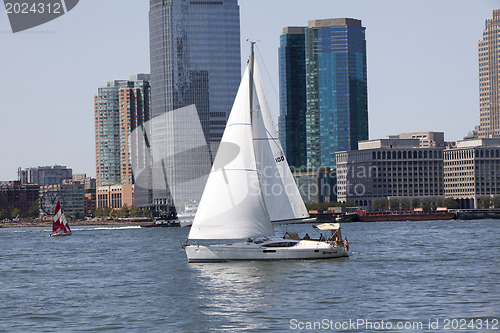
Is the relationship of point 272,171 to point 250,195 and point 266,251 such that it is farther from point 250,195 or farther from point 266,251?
point 266,251

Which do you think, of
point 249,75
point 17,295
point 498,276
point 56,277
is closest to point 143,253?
point 56,277

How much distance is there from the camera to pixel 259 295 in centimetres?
4859

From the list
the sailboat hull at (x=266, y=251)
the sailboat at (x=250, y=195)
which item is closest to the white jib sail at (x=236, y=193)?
the sailboat at (x=250, y=195)

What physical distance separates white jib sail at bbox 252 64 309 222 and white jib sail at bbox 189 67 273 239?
1215 millimetres

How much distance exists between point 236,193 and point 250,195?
1.00 meters

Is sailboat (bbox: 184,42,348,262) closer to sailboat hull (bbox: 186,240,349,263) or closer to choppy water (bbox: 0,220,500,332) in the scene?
sailboat hull (bbox: 186,240,349,263)

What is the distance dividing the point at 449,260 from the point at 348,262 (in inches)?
312

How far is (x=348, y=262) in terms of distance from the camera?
2635 inches

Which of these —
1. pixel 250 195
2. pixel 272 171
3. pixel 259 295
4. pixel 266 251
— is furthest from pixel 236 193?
pixel 259 295

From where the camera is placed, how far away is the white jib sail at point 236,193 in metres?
63.1

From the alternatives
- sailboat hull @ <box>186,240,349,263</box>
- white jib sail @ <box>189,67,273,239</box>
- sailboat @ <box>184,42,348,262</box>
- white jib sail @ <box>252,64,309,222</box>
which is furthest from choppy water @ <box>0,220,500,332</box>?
white jib sail @ <box>252,64,309,222</box>

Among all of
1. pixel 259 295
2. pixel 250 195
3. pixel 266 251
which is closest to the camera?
pixel 259 295

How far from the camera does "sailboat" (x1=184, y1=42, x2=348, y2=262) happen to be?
208ft

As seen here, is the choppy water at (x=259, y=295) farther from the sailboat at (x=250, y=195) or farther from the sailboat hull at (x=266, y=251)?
the sailboat at (x=250, y=195)
